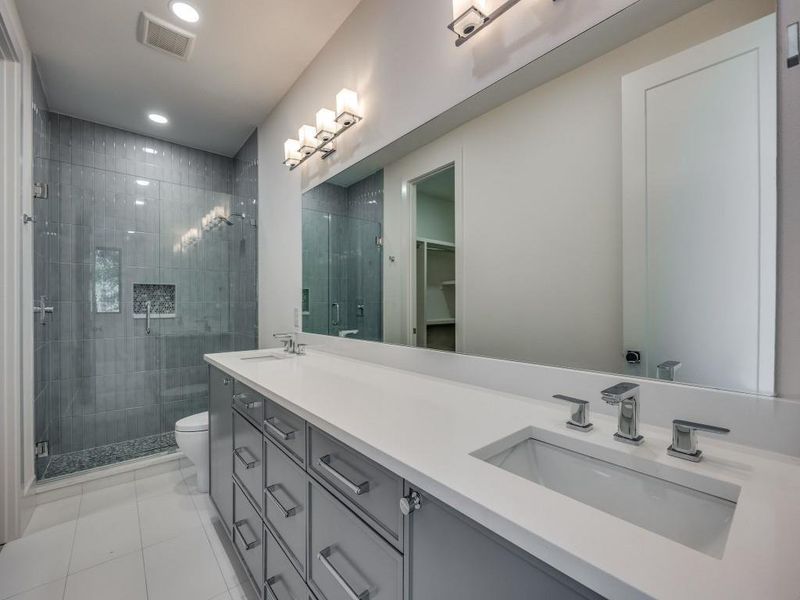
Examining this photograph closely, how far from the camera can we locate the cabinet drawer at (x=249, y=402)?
1.29 metres

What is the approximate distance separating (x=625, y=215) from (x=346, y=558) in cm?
106

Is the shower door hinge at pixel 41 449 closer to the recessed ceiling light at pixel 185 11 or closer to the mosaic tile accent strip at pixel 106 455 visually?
the mosaic tile accent strip at pixel 106 455

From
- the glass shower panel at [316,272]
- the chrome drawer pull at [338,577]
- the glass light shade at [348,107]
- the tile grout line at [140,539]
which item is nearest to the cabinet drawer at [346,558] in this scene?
the chrome drawer pull at [338,577]

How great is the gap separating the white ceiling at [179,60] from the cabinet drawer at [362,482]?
2.06 metres

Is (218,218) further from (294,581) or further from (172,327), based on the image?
(294,581)

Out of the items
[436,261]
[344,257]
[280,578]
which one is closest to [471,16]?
[436,261]

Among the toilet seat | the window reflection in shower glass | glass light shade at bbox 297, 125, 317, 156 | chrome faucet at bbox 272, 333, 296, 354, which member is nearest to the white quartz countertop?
chrome faucet at bbox 272, 333, 296, 354

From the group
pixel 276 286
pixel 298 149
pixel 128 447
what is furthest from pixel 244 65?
pixel 128 447

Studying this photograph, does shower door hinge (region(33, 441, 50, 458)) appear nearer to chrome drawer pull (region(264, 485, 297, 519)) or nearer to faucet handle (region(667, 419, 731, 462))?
chrome drawer pull (region(264, 485, 297, 519))

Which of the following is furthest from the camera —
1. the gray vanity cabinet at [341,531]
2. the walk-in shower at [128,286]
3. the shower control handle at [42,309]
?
the walk-in shower at [128,286]

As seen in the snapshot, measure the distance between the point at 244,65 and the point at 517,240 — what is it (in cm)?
214

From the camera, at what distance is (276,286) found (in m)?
2.62

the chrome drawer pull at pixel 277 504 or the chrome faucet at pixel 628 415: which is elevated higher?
the chrome faucet at pixel 628 415

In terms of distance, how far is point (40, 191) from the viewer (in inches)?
84.3
